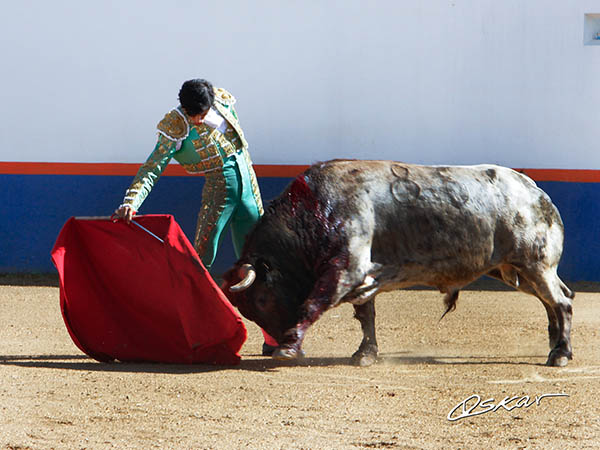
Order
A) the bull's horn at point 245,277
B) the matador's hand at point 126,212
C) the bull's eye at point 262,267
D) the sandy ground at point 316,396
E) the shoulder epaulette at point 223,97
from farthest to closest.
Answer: the shoulder epaulette at point 223,97
the bull's eye at point 262,267
the matador's hand at point 126,212
the bull's horn at point 245,277
the sandy ground at point 316,396

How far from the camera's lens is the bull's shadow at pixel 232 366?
517 cm

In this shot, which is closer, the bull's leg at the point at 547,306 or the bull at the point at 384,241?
the bull at the point at 384,241

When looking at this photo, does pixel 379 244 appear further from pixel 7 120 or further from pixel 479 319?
pixel 7 120

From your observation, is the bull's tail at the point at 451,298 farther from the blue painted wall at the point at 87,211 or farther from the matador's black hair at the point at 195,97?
the blue painted wall at the point at 87,211

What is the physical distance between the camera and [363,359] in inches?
216

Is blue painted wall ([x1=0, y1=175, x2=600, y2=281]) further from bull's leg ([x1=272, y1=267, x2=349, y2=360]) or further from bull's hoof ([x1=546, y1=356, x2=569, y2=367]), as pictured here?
bull's leg ([x1=272, y1=267, x2=349, y2=360])

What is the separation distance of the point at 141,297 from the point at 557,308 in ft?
8.32

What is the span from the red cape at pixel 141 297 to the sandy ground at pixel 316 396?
15 centimetres

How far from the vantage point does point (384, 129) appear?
905cm

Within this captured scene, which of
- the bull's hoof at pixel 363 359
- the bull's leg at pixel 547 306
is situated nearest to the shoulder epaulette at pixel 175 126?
the bull's hoof at pixel 363 359

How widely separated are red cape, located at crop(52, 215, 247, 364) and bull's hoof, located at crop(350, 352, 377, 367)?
2.36 feet

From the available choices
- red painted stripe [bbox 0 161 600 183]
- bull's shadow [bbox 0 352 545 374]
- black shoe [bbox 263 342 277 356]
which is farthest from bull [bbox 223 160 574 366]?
red painted stripe [bbox 0 161 600 183]

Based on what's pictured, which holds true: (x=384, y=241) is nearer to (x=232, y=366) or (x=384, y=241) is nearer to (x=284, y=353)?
(x=284, y=353)

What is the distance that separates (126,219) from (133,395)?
1231 mm
